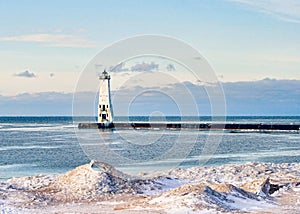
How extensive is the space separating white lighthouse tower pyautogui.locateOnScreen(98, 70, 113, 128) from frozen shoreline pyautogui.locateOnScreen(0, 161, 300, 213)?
56356 mm

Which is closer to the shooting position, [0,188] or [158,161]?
[0,188]

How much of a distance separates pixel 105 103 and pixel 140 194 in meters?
61.9

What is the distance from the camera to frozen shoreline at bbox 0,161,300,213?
20.0 m

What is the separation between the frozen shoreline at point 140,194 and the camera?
2002 centimetres

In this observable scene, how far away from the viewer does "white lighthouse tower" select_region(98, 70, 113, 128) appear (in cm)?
8456

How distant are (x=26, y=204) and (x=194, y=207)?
6.24 meters

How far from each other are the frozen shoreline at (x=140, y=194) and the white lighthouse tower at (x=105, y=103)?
5636 centimetres

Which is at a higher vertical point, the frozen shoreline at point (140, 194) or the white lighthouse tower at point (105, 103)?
the white lighthouse tower at point (105, 103)

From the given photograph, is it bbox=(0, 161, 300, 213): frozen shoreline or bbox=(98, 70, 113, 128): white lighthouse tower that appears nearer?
bbox=(0, 161, 300, 213): frozen shoreline

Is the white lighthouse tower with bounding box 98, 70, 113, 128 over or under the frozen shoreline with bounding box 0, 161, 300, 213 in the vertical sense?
over

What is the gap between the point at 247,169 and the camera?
99.2 feet

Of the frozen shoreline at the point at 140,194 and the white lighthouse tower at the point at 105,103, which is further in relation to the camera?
the white lighthouse tower at the point at 105,103

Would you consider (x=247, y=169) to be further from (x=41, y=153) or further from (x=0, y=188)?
(x=41, y=153)

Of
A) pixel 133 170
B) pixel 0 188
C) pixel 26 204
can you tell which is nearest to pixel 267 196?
pixel 26 204
